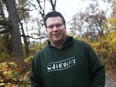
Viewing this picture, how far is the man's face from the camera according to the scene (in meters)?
3.60

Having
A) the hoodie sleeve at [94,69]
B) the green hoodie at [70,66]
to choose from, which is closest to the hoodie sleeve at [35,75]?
the green hoodie at [70,66]

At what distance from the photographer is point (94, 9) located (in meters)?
37.2

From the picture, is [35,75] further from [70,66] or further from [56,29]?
[56,29]

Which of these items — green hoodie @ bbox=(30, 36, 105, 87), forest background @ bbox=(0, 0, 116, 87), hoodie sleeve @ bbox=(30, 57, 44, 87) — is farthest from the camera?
forest background @ bbox=(0, 0, 116, 87)

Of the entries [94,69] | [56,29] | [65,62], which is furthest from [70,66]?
[56,29]

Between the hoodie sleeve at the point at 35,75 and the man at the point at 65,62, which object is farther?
the hoodie sleeve at the point at 35,75

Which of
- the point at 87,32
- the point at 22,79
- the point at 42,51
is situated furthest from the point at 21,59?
the point at 87,32

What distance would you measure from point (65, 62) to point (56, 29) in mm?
410

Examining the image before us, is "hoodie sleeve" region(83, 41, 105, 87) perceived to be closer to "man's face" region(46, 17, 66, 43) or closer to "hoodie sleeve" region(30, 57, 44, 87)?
"man's face" region(46, 17, 66, 43)

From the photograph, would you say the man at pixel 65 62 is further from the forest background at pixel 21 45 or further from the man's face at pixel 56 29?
the forest background at pixel 21 45

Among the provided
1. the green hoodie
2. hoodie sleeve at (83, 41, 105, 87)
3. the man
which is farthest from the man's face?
hoodie sleeve at (83, 41, 105, 87)

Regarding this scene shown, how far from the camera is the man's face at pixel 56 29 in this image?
3.60m

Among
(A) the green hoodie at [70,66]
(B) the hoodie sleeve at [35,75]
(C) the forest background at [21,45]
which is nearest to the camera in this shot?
(A) the green hoodie at [70,66]

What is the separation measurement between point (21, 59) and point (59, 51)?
1098cm
